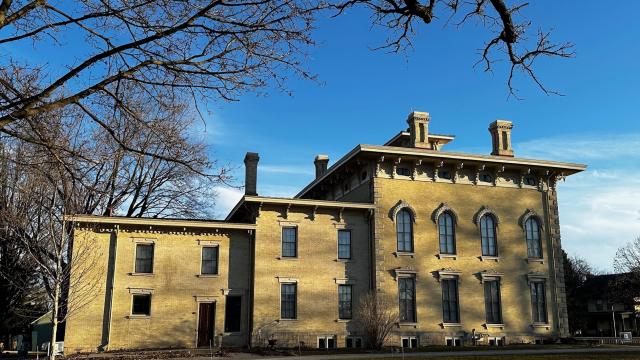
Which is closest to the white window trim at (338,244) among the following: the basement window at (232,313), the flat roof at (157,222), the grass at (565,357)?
the flat roof at (157,222)

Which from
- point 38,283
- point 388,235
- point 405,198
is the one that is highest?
point 405,198

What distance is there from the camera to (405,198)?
30.6 meters

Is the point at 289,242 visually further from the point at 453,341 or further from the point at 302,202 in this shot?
the point at 453,341

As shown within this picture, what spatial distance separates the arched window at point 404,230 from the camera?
30.3m

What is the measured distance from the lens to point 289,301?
1109 inches

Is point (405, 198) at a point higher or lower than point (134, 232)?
higher

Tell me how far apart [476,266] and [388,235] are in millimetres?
5235

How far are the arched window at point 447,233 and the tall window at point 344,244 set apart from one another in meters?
4.99

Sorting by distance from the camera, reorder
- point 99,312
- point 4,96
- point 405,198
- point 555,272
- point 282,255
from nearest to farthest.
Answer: point 4,96, point 99,312, point 282,255, point 405,198, point 555,272

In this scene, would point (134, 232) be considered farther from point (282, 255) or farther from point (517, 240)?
point (517, 240)

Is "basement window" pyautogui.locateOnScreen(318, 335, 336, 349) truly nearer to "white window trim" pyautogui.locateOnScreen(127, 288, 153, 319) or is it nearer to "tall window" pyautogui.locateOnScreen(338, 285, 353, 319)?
"tall window" pyautogui.locateOnScreen(338, 285, 353, 319)

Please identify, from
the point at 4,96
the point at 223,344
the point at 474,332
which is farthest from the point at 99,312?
the point at 4,96

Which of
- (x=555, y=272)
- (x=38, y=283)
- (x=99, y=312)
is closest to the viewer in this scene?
(x=99, y=312)

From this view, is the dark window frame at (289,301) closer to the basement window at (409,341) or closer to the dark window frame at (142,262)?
the basement window at (409,341)
